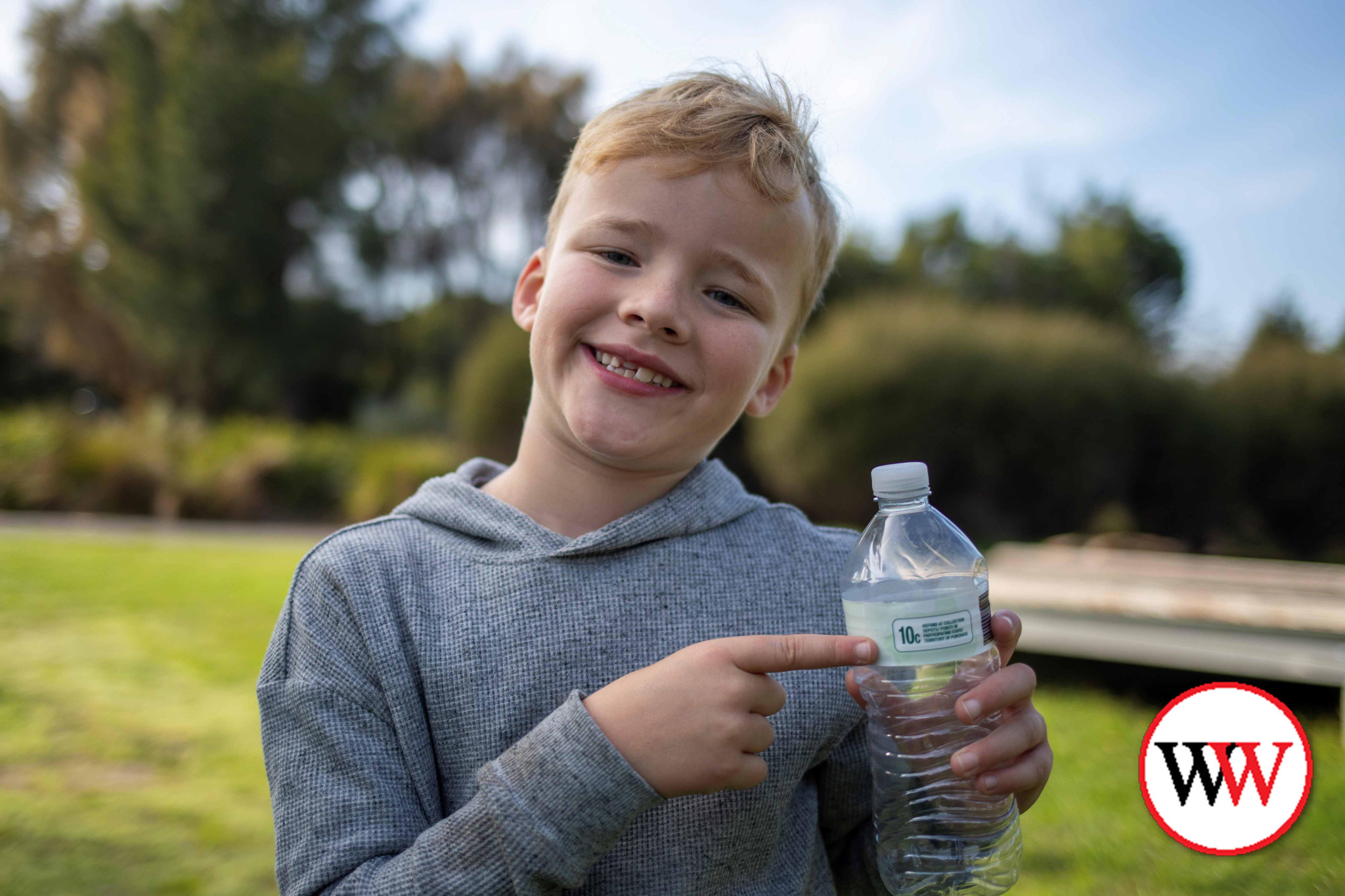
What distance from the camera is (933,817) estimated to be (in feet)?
5.67

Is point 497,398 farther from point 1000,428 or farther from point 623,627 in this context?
point 623,627

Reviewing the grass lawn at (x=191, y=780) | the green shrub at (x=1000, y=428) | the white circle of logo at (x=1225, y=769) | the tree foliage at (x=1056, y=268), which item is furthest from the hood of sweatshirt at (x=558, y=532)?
the tree foliage at (x=1056, y=268)

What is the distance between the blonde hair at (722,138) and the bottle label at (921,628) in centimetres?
64

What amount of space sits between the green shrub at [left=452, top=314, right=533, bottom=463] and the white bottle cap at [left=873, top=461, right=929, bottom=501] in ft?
41.3

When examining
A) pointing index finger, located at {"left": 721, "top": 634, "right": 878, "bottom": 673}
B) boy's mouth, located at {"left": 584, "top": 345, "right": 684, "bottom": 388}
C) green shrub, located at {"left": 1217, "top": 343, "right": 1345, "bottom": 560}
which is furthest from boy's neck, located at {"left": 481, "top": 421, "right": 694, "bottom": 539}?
green shrub, located at {"left": 1217, "top": 343, "right": 1345, "bottom": 560}

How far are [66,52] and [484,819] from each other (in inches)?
1104

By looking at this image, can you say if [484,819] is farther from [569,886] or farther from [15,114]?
[15,114]

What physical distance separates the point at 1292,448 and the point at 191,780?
1227cm

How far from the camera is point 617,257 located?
145 cm

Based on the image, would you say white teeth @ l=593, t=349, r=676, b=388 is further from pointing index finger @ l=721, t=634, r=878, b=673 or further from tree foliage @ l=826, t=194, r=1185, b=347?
tree foliage @ l=826, t=194, r=1185, b=347

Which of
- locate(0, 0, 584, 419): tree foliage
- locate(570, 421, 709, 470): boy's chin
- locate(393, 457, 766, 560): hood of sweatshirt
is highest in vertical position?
locate(0, 0, 584, 419): tree foliage

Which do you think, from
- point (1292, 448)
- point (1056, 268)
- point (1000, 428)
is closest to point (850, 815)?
point (1000, 428)

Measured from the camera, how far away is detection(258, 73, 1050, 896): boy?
1140 millimetres

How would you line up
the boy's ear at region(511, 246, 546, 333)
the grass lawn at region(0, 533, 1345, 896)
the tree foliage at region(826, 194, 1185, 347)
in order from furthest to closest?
the tree foliage at region(826, 194, 1185, 347) < the grass lawn at region(0, 533, 1345, 896) < the boy's ear at region(511, 246, 546, 333)
